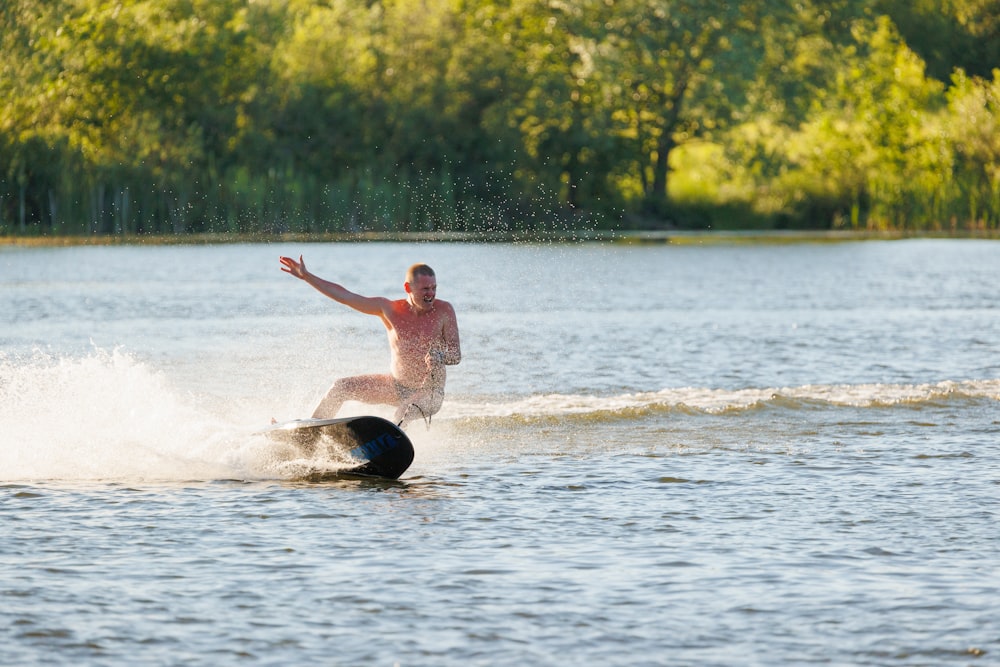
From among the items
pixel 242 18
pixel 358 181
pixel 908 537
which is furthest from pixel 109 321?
pixel 242 18

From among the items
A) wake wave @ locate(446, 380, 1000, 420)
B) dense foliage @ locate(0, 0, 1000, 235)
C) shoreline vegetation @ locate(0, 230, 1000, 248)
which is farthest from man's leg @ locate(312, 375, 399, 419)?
dense foliage @ locate(0, 0, 1000, 235)

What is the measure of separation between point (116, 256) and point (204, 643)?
39.4m

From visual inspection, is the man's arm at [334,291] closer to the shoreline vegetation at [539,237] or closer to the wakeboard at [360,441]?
the wakeboard at [360,441]

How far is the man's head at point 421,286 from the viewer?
12.4 m

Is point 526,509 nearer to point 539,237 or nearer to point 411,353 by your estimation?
point 411,353

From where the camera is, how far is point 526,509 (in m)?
10.7

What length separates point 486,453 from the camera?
13.3 m

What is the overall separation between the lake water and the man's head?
1.27 meters

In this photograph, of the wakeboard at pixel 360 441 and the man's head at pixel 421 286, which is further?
the man's head at pixel 421 286

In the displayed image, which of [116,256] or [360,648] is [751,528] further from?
[116,256]

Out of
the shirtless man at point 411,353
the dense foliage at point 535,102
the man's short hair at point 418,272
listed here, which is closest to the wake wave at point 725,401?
the shirtless man at point 411,353

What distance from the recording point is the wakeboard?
460 inches

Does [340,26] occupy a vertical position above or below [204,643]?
above

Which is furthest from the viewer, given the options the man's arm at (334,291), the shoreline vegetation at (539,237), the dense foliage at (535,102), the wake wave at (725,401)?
the dense foliage at (535,102)
